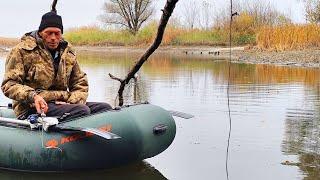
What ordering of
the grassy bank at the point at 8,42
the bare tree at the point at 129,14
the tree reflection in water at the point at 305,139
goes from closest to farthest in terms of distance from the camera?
the tree reflection in water at the point at 305,139 < the bare tree at the point at 129,14 < the grassy bank at the point at 8,42

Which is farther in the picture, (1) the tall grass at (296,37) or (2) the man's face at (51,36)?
(1) the tall grass at (296,37)

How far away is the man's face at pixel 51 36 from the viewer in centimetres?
489

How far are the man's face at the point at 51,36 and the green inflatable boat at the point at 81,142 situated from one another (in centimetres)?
70

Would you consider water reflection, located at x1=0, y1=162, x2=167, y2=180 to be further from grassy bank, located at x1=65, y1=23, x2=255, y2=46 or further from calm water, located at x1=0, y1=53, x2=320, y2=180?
grassy bank, located at x1=65, y1=23, x2=255, y2=46

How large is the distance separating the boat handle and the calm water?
1.14 ft

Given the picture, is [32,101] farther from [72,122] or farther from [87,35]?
[87,35]

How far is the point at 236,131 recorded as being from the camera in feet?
22.1

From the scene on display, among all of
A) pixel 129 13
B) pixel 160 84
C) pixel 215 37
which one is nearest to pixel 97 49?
pixel 129 13

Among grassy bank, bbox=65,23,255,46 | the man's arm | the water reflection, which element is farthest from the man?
grassy bank, bbox=65,23,255,46

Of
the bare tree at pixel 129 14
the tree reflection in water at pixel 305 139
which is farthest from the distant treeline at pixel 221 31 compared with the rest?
the tree reflection in water at pixel 305 139

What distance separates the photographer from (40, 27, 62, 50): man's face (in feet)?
16.0

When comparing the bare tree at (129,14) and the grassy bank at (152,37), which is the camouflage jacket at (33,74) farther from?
the bare tree at (129,14)

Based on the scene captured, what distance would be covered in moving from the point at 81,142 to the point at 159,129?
0.70 metres

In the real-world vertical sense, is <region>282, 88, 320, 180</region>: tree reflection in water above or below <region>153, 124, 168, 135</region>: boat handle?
below
